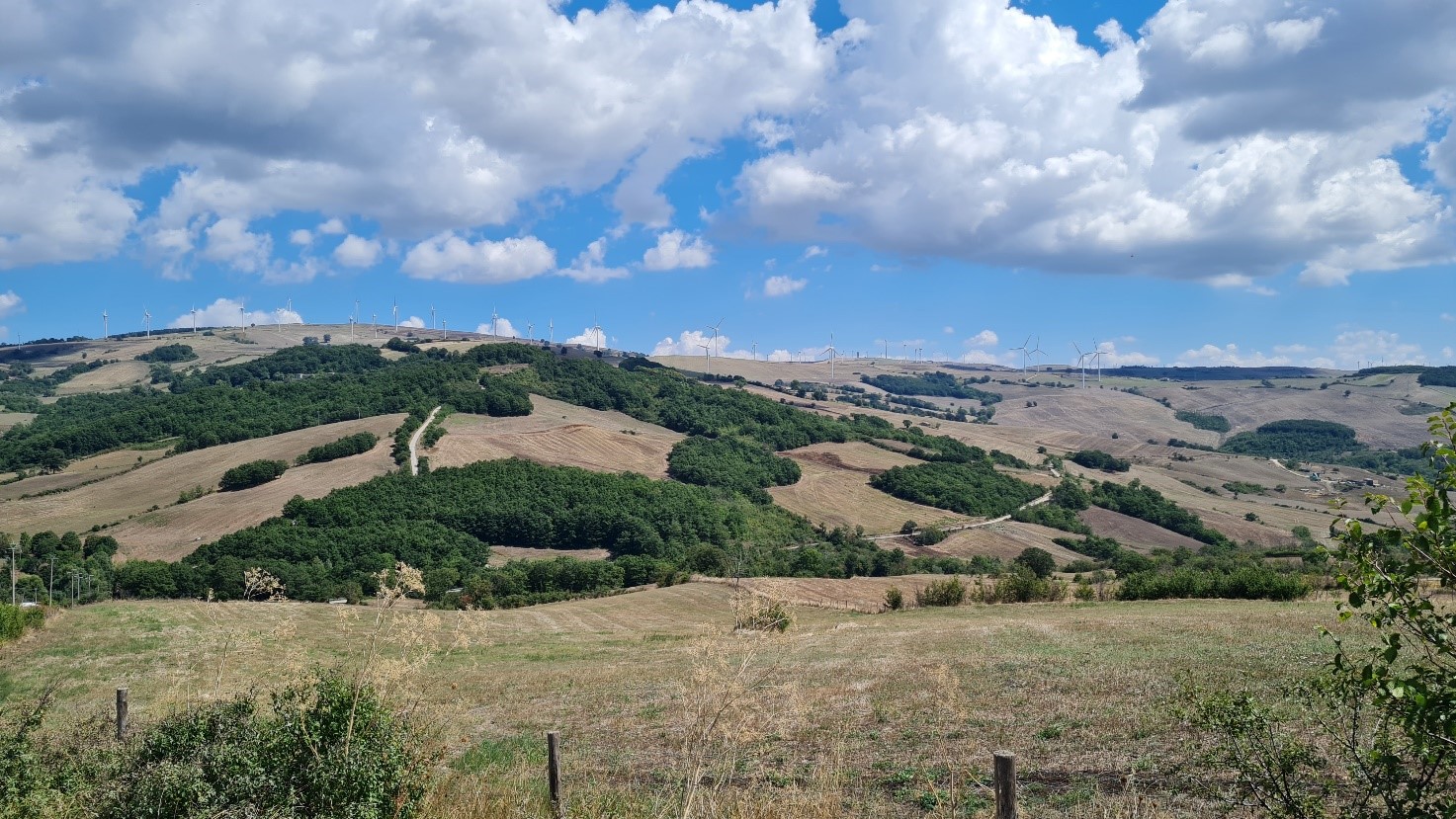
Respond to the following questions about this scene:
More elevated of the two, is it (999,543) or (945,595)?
(945,595)

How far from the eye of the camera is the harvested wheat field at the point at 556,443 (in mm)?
136875

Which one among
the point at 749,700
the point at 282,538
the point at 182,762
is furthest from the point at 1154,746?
the point at 282,538

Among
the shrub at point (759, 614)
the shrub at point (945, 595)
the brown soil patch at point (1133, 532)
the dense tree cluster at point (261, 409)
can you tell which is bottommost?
the brown soil patch at point (1133, 532)

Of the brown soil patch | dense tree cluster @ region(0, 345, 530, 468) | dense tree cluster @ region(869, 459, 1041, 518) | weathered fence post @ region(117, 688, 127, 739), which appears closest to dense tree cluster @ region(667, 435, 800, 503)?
dense tree cluster @ region(869, 459, 1041, 518)

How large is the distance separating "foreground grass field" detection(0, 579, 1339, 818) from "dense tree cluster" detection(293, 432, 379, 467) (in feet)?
247

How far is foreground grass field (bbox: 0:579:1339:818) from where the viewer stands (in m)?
10.7

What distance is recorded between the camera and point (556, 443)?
146750mm

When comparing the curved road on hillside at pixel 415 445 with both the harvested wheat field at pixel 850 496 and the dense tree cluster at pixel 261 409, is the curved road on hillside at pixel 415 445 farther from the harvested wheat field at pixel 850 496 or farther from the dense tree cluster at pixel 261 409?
the harvested wheat field at pixel 850 496

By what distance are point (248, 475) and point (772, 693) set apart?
404 ft

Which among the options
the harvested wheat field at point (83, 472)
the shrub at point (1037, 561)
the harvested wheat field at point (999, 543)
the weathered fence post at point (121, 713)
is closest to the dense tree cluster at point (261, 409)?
the harvested wheat field at point (83, 472)

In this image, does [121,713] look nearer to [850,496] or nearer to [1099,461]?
[850,496]

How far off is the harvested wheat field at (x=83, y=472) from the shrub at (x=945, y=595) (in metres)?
124

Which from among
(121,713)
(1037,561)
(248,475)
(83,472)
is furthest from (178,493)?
(121,713)

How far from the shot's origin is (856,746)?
1878 centimetres
